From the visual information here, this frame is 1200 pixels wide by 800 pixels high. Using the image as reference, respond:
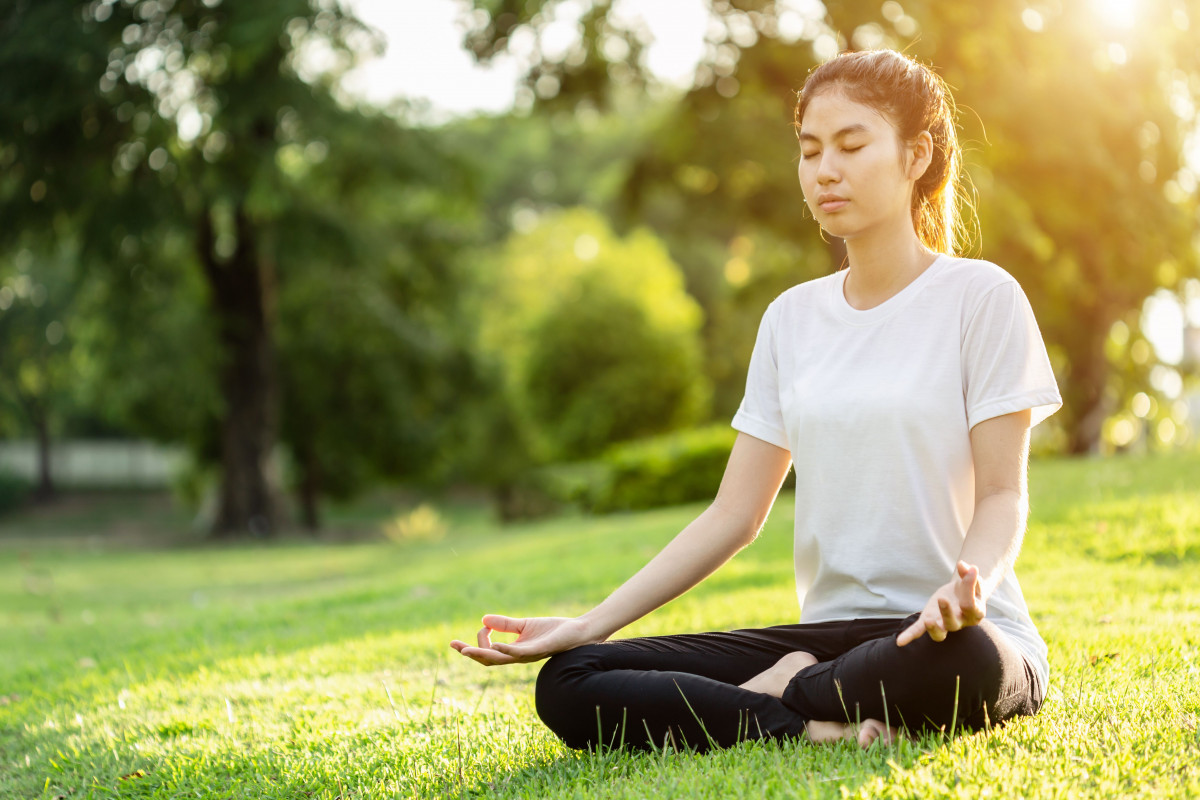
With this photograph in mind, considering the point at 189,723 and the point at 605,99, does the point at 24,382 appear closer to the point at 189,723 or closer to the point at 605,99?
the point at 605,99

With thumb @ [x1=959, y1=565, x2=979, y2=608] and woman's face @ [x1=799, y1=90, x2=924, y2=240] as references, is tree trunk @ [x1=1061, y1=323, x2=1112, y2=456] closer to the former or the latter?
woman's face @ [x1=799, y1=90, x2=924, y2=240]

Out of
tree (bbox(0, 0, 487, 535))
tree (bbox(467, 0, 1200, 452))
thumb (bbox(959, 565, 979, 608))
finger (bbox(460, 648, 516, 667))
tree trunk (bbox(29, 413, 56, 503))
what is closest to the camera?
thumb (bbox(959, 565, 979, 608))

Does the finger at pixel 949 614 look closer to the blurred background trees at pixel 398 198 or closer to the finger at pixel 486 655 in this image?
the finger at pixel 486 655

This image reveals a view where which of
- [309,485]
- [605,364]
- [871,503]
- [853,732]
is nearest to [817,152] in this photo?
[871,503]

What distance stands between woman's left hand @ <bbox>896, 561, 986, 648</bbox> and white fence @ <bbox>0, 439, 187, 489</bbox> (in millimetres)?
38864

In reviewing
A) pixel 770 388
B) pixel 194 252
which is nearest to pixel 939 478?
pixel 770 388

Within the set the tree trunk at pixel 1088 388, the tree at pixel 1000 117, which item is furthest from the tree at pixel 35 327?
the tree trunk at pixel 1088 388

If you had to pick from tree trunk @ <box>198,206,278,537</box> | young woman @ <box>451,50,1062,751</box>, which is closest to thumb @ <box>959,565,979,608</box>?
young woman @ <box>451,50,1062,751</box>

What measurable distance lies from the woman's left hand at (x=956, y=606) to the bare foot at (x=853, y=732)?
1.09 feet

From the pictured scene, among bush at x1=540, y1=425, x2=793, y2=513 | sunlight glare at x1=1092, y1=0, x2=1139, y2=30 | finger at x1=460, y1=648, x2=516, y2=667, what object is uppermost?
sunlight glare at x1=1092, y1=0, x2=1139, y2=30

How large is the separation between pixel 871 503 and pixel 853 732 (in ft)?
1.66

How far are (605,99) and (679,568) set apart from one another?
13.3 m

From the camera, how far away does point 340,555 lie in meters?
14.5

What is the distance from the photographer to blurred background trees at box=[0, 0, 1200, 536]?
529 inches
